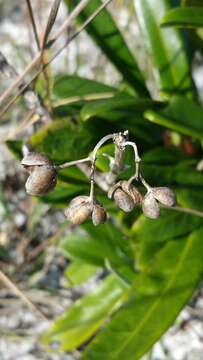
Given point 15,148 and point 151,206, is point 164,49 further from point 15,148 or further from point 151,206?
point 151,206

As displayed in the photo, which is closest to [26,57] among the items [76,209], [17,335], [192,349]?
[17,335]

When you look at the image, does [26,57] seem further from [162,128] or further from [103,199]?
[103,199]

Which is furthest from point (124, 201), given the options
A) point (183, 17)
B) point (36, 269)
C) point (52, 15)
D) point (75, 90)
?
point (36, 269)

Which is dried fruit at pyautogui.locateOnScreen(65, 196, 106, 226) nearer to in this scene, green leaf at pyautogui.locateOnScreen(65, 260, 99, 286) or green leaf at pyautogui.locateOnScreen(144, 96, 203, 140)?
green leaf at pyautogui.locateOnScreen(144, 96, 203, 140)

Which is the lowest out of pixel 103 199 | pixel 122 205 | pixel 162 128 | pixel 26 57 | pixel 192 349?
pixel 192 349

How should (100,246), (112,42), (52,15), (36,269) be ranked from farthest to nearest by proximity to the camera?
(36,269) → (100,246) → (112,42) → (52,15)

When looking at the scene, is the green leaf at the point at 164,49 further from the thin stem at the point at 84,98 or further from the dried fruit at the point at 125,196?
the dried fruit at the point at 125,196
